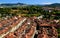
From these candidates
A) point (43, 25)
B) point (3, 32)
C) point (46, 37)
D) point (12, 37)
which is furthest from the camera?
point (43, 25)

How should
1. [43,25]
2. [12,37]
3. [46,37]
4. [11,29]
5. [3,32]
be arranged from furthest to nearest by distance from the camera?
[43,25], [11,29], [3,32], [46,37], [12,37]

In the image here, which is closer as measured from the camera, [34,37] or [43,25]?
[34,37]

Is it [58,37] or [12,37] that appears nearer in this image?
[12,37]

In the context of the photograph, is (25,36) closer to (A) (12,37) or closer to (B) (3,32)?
(A) (12,37)

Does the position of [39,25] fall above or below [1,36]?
below

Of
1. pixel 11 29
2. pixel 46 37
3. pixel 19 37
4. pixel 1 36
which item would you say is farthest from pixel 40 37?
pixel 11 29

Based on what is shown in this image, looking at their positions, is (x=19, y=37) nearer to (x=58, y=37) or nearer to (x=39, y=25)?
(x=58, y=37)

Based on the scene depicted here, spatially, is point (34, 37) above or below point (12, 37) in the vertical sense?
below

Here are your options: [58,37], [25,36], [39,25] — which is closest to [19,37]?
[25,36]
